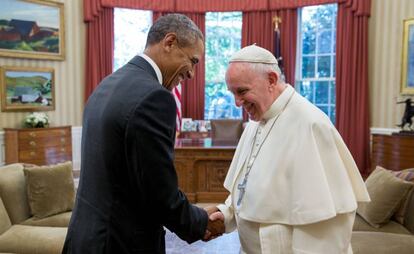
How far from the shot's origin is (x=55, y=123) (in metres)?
6.79

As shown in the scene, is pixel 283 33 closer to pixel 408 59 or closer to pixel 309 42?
pixel 309 42

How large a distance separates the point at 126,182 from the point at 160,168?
5.5 inches

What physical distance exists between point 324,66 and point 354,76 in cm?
76

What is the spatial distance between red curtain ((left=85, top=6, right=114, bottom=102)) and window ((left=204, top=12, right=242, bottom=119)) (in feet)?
6.24

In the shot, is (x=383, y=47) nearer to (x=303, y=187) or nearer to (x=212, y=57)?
(x=212, y=57)

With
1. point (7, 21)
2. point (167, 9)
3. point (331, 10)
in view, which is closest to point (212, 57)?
point (167, 9)

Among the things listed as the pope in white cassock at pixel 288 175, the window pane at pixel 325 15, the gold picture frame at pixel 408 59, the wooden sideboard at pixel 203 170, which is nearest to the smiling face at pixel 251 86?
the pope in white cassock at pixel 288 175

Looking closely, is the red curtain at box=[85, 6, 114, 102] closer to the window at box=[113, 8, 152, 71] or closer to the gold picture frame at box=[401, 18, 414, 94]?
the window at box=[113, 8, 152, 71]

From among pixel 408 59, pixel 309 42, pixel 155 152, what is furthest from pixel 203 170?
pixel 155 152

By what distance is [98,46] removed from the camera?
7.11 m

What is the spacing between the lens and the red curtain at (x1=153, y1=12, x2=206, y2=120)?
24.8ft

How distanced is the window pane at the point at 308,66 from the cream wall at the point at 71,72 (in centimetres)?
411

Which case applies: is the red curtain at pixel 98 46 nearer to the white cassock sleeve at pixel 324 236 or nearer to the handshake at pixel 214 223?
the handshake at pixel 214 223

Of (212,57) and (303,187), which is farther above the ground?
(212,57)
